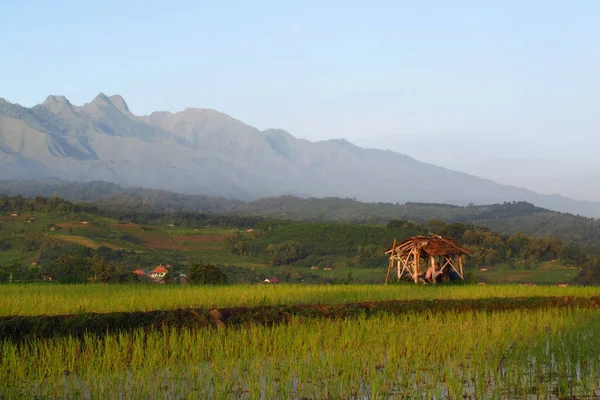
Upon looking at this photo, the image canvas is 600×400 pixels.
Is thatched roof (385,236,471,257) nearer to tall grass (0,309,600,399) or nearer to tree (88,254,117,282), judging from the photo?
tree (88,254,117,282)

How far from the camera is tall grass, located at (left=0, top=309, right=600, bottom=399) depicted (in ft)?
26.3

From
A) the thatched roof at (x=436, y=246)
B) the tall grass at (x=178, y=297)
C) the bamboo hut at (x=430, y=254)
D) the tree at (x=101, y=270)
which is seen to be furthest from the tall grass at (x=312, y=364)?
the tree at (x=101, y=270)

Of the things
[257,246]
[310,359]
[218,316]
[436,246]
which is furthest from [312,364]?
[257,246]

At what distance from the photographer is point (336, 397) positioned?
304 inches

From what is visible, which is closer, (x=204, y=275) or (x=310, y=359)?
(x=310, y=359)

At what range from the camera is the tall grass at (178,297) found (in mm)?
13219

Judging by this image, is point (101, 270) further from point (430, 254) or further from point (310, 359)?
point (310, 359)

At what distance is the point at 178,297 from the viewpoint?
15969 mm

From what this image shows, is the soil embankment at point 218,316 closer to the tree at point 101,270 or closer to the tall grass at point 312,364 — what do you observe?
the tall grass at point 312,364

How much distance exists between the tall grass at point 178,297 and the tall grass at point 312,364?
7.35 feet

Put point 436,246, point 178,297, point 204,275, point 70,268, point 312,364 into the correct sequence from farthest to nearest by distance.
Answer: point 70,268 → point 204,275 → point 436,246 → point 178,297 → point 312,364

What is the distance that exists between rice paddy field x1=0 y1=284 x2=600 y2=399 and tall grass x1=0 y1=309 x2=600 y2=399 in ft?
0.08

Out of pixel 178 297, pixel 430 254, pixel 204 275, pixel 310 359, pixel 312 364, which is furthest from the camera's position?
pixel 204 275

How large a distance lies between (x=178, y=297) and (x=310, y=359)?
701cm
